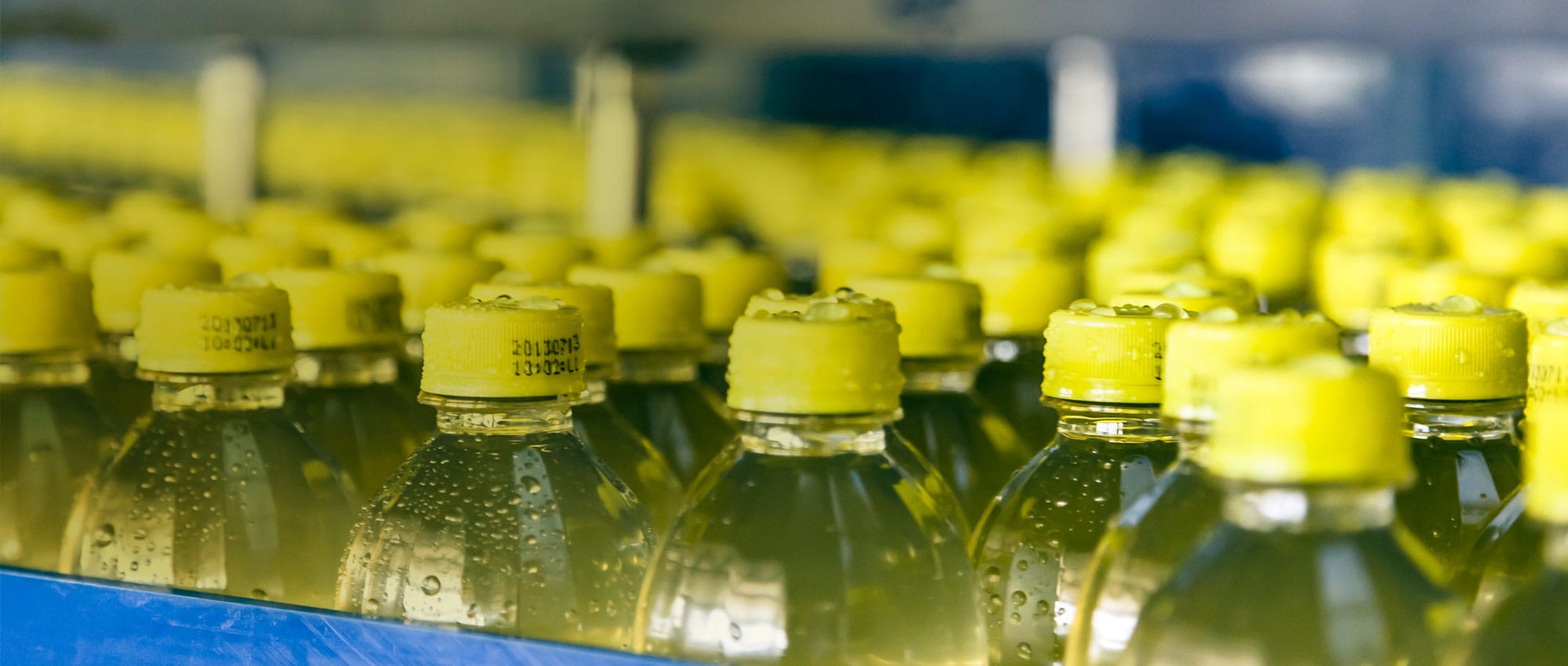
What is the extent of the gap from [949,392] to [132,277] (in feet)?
1.98

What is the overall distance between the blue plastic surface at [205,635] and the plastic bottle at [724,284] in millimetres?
550

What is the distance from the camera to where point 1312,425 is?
2.08 ft

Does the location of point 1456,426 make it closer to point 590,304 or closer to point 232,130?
point 590,304

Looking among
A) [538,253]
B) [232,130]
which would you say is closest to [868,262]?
[538,253]

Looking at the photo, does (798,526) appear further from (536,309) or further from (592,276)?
(592,276)

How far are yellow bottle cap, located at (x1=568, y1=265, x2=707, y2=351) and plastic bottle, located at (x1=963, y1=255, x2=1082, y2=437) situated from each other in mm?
216

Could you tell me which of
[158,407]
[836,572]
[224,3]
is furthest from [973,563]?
[224,3]

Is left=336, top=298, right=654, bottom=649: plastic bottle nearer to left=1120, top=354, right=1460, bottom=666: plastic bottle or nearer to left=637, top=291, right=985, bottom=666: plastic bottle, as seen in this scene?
left=637, top=291, right=985, bottom=666: plastic bottle

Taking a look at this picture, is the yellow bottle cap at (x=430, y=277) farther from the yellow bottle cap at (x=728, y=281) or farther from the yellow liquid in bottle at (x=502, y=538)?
the yellow liquid in bottle at (x=502, y=538)

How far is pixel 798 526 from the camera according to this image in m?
0.82

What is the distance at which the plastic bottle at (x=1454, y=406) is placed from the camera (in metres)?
0.83

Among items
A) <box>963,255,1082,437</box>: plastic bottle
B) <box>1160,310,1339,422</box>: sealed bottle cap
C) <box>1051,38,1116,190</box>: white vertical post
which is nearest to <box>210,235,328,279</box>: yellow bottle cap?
<box>963,255,1082,437</box>: plastic bottle

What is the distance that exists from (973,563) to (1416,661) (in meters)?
0.30

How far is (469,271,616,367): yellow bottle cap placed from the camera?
3.42 ft
